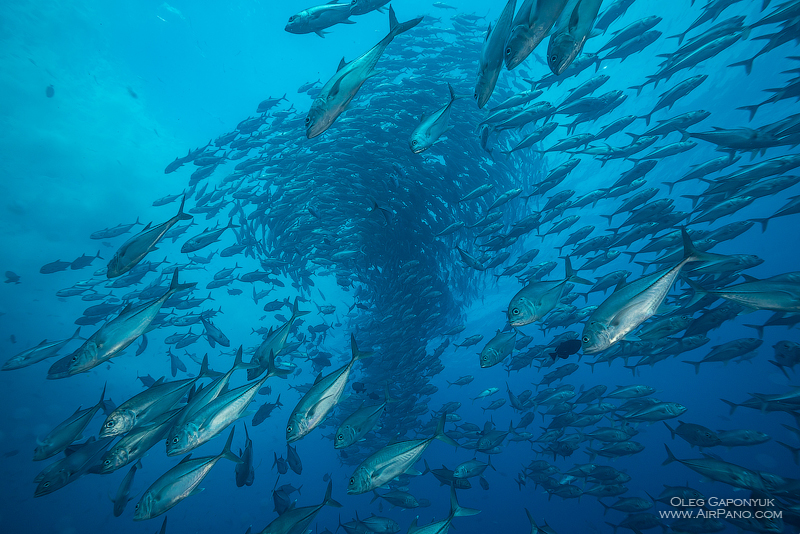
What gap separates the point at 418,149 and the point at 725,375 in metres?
91.6

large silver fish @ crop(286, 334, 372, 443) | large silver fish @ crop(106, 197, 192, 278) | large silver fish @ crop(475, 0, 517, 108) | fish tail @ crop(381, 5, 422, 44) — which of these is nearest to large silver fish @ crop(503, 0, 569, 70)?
large silver fish @ crop(475, 0, 517, 108)

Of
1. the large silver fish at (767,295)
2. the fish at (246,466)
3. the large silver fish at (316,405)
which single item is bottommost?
the large silver fish at (767,295)

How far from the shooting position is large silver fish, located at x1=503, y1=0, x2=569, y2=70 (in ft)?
5.51

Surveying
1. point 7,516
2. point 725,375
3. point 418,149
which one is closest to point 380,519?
point 418,149

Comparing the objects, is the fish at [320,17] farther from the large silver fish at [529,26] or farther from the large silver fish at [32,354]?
the large silver fish at [32,354]

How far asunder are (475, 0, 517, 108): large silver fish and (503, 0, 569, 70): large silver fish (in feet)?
0.23

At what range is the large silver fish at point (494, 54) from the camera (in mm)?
1906

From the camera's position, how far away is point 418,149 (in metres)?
3.14

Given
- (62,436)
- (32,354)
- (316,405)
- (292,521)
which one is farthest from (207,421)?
(32,354)

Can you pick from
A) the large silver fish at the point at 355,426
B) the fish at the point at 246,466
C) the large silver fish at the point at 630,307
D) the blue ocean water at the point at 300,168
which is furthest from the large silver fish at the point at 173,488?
the blue ocean water at the point at 300,168

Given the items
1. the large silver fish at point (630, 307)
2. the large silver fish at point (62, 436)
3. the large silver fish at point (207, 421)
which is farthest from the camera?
the large silver fish at point (62, 436)

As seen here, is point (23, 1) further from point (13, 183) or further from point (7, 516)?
point (7, 516)

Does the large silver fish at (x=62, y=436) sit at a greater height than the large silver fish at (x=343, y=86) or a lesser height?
lesser

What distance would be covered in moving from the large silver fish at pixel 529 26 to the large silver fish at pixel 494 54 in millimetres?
69
